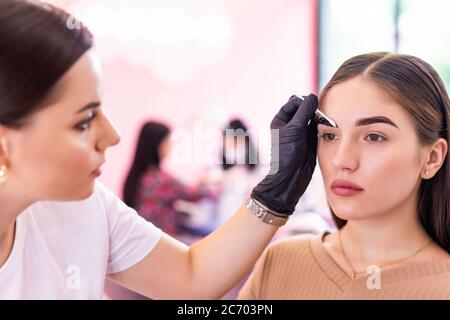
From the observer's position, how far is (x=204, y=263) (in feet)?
3.50

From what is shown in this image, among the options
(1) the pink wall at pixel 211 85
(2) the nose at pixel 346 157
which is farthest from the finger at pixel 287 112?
(1) the pink wall at pixel 211 85

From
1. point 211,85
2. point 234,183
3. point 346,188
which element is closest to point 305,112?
point 346,188

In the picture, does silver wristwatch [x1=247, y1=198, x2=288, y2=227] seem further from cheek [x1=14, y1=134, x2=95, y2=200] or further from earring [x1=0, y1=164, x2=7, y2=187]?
earring [x1=0, y1=164, x2=7, y2=187]

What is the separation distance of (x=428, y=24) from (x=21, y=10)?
1.72 m

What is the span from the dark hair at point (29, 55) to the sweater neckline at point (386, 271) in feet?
2.10

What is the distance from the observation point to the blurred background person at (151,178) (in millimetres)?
2316

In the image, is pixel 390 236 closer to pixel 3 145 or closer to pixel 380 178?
pixel 380 178

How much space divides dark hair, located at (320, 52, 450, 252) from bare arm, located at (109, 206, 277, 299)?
304mm

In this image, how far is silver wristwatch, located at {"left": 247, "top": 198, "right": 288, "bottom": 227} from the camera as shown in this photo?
3.31 feet

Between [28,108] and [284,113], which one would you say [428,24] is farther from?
[28,108]

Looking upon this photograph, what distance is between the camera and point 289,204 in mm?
1010

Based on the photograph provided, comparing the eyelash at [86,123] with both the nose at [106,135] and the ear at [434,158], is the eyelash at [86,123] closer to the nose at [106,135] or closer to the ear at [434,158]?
the nose at [106,135]

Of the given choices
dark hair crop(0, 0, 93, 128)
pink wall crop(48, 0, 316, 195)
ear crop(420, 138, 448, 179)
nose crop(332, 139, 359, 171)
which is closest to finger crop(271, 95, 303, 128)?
nose crop(332, 139, 359, 171)

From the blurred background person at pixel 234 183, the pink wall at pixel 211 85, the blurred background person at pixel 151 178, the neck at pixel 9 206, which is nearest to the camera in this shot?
the neck at pixel 9 206
